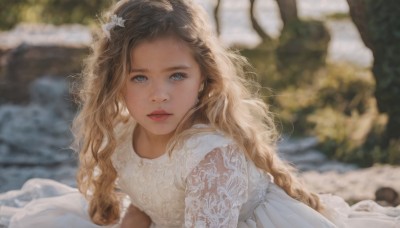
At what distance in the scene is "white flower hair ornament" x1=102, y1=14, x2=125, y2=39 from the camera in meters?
2.44

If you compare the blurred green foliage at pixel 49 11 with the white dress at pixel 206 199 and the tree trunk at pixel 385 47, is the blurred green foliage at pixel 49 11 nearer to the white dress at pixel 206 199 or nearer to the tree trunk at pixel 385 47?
the tree trunk at pixel 385 47

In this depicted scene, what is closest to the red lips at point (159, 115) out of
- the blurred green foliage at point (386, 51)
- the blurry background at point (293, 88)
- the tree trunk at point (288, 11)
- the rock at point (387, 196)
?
the blurry background at point (293, 88)

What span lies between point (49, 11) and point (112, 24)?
7285 mm

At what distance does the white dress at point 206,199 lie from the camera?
2.32 metres

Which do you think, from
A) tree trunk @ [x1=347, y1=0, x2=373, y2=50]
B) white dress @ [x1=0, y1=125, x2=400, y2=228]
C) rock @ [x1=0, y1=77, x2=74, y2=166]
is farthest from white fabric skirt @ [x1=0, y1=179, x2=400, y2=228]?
rock @ [x1=0, y1=77, x2=74, y2=166]

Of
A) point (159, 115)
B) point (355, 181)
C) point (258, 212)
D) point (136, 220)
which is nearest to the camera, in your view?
point (159, 115)

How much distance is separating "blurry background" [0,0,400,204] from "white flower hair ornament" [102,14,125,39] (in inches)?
57.8

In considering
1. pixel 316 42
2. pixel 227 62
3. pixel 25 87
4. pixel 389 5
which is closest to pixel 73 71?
pixel 25 87

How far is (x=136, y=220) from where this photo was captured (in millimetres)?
2748

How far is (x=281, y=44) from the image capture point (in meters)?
7.88

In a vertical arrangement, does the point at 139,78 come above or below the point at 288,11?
above

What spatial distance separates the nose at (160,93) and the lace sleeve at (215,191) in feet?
0.73

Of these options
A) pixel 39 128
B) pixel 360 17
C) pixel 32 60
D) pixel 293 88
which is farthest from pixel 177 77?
pixel 32 60

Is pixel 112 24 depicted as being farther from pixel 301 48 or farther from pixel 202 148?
pixel 301 48
